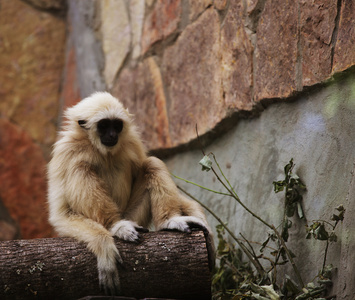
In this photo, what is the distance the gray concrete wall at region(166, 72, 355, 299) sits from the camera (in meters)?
3.71

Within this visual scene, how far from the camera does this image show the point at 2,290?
3670mm

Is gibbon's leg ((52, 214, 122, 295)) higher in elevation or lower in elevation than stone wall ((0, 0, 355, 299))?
lower

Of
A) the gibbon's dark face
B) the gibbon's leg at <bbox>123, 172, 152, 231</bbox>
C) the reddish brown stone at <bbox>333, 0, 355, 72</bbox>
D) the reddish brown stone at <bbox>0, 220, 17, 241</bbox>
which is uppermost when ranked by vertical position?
the reddish brown stone at <bbox>333, 0, 355, 72</bbox>

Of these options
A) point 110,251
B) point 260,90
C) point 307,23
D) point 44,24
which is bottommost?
point 110,251

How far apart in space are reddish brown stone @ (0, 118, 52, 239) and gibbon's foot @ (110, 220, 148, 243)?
401 centimetres

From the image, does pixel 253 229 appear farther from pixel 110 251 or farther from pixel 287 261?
pixel 110 251

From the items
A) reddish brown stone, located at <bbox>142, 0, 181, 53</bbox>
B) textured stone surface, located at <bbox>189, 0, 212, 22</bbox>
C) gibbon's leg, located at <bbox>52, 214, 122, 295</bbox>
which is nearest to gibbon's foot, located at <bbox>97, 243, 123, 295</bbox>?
gibbon's leg, located at <bbox>52, 214, 122, 295</bbox>

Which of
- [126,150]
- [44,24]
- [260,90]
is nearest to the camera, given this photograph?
[260,90]

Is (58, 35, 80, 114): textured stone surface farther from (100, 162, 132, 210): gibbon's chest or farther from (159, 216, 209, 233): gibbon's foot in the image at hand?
(159, 216, 209, 233): gibbon's foot

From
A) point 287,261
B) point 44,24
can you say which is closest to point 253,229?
point 287,261

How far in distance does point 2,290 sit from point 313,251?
238 centimetres

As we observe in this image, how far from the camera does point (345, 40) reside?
12.2ft

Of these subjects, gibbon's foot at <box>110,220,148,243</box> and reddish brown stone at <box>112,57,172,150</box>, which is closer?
gibbon's foot at <box>110,220,148,243</box>

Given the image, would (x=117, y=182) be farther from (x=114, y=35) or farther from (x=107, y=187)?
(x=114, y=35)
